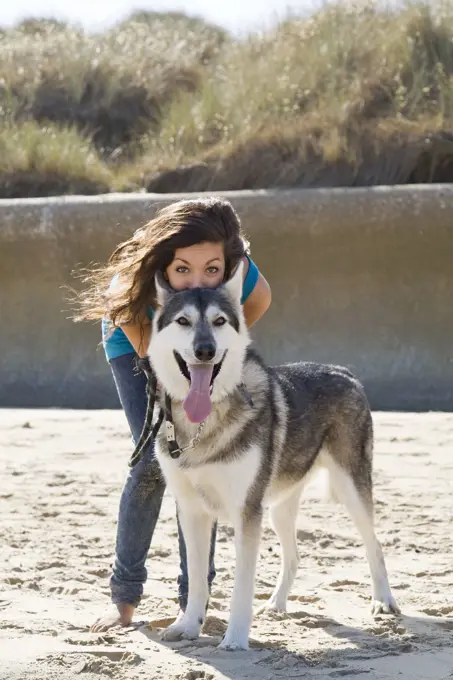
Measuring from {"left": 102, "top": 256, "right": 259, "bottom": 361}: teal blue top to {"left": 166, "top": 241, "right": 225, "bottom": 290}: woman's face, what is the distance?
0.26 meters

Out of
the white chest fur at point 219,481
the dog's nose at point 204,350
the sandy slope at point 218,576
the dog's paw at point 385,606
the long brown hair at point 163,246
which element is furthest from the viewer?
the dog's paw at point 385,606

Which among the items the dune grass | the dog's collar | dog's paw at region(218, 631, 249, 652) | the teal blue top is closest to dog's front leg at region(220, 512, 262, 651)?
dog's paw at region(218, 631, 249, 652)

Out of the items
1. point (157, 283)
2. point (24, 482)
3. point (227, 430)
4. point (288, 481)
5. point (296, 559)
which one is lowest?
point (24, 482)

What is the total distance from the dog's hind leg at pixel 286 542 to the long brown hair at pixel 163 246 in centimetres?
120

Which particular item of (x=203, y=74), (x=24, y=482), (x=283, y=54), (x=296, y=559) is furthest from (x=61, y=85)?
(x=296, y=559)

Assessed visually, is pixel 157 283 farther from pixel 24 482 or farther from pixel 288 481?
pixel 24 482

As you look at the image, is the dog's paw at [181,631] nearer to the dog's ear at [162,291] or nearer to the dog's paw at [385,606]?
the dog's paw at [385,606]

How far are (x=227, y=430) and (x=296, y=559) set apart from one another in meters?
1.08

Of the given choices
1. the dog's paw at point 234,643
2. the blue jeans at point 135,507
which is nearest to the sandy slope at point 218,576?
the dog's paw at point 234,643

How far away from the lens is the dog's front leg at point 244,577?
12.6 feet

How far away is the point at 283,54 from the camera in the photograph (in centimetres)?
1230

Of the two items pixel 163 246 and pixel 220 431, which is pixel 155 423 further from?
pixel 163 246

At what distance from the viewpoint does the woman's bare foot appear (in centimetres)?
402

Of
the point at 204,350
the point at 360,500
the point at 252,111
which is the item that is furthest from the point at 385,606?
the point at 252,111
